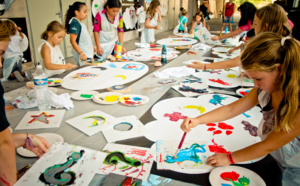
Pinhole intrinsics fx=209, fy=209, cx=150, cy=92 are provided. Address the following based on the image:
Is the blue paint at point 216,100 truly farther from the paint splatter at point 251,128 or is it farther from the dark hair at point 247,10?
the dark hair at point 247,10

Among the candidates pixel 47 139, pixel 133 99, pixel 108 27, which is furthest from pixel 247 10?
pixel 47 139

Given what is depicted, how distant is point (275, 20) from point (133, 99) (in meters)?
1.32

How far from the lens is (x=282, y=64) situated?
0.82m

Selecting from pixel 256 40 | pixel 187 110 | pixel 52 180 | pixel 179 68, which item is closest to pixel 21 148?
Answer: pixel 52 180

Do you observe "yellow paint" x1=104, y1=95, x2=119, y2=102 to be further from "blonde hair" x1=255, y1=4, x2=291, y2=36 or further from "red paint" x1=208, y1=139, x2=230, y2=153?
"blonde hair" x1=255, y1=4, x2=291, y2=36

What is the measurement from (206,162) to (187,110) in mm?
538

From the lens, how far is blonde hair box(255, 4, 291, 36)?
1.70 meters

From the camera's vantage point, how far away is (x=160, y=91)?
5.69 feet

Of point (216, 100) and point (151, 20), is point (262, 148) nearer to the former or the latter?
point (216, 100)

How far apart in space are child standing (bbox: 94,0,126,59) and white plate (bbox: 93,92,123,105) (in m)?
1.53

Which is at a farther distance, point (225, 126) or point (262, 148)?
point (225, 126)

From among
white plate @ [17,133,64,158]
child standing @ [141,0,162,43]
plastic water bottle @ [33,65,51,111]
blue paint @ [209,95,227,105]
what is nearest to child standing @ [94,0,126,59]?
child standing @ [141,0,162,43]

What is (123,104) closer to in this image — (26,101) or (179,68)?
(26,101)

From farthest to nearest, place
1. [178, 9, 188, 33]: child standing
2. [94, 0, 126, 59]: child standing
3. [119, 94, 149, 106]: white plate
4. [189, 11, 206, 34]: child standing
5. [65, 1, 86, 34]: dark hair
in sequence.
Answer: [178, 9, 188, 33]: child standing → [189, 11, 206, 34]: child standing → [94, 0, 126, 59]: child standing → [65, 1, 86, 34]: dark hair → [119, 94, 149, 106]: white plate
